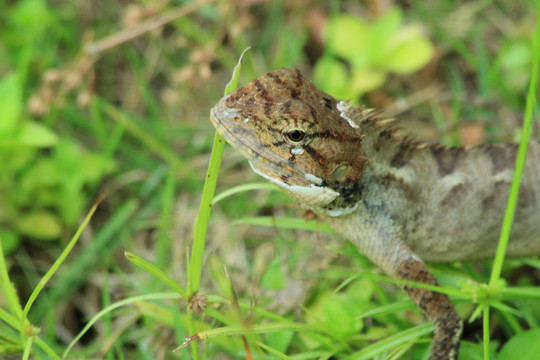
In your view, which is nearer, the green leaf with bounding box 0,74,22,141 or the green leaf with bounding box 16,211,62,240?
the green leaf with bounding box 0,74,22,141

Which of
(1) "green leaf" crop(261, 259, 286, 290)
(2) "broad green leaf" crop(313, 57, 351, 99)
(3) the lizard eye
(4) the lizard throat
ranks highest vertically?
(3) the lizard eye

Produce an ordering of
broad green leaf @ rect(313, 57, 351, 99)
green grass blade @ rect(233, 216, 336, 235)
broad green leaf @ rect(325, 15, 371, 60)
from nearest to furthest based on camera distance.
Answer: green grass blade @ rect(233, 216, 336, 235) → broad green leaf @ rect(313, 57, 351, 99) → broad green leaf @ rect(325, 15, 371, 60)

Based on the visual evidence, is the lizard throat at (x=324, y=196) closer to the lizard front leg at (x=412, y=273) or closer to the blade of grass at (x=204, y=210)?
the lizard front leg at (x=412, y=273)

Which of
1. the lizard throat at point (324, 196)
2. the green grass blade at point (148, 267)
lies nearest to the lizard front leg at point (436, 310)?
the lizard throat at point (324, 196)

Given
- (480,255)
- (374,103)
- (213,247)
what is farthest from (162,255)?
(374,103)

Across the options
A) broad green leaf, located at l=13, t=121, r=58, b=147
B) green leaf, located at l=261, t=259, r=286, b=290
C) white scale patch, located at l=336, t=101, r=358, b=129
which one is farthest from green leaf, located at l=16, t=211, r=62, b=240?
white scale patch, located at l=336, t=101, r=358, b=129

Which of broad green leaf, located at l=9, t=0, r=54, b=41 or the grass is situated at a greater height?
broad green leaf, located at l=9, t=0, r=54, b=41

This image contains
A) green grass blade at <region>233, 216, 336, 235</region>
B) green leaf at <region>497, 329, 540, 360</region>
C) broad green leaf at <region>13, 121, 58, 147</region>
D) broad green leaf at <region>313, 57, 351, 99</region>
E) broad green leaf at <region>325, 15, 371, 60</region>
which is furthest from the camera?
broad green leaf at <region>325, 15, 371, 60</region>

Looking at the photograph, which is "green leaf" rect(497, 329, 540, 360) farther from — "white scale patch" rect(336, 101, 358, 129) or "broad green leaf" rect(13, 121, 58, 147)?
"broad green leaf" rect(13, 121, 58, 147)
